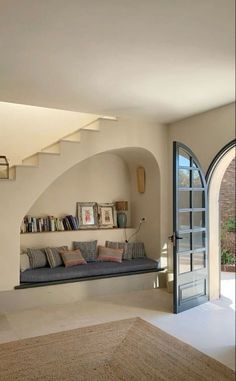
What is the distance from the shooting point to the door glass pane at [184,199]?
11.8ft

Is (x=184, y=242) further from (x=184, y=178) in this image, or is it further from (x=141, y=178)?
(x=141, y=178)

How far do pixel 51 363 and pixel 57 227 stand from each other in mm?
2188

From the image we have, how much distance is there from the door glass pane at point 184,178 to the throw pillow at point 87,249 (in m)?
1.67

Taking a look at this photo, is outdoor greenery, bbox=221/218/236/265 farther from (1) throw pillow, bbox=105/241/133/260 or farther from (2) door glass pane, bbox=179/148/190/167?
(2) door glass pane, bbox=179/148/190/167

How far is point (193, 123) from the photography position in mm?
4043

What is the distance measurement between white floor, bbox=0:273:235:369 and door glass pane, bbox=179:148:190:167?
1.63m

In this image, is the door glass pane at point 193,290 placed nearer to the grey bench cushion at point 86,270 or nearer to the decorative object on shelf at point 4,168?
the grey bench cushion at point 86,270

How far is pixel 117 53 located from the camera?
7.71 feet

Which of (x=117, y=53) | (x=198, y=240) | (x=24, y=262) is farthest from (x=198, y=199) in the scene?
(x=24, y=262)

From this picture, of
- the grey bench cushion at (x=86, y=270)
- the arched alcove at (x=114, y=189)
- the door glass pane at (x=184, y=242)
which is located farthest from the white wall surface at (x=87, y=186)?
the door glass pane at (x=184, y=242)

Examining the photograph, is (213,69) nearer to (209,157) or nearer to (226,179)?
(209,157)

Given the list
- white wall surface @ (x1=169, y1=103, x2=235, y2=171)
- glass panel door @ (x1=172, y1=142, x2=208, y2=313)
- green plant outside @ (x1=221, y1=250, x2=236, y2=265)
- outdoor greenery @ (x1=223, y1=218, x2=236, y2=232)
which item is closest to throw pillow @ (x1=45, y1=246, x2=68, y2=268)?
glass panel door @ (x1=172, y1=142, x2=208, y2=313)

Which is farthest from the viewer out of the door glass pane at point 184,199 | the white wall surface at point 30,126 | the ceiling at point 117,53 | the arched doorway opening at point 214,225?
the arched doorway opening at point 214,225

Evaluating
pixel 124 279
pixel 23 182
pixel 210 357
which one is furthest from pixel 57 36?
pixel 124 279
